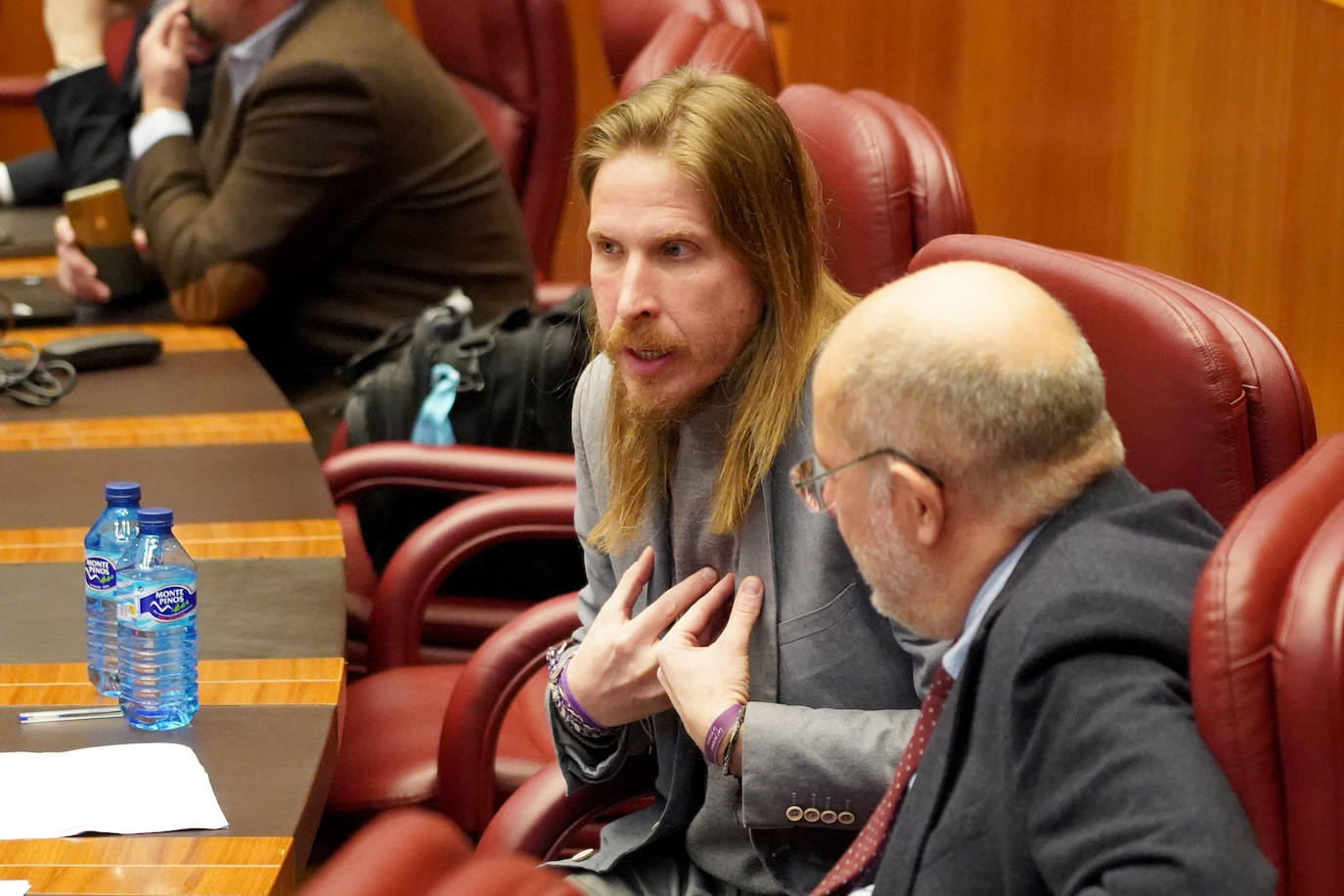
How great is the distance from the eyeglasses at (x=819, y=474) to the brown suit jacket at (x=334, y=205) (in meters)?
1.96

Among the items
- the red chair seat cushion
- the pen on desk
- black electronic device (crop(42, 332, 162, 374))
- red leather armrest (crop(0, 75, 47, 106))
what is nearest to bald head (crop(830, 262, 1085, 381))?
the pen on desk

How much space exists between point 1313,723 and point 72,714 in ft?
3.53

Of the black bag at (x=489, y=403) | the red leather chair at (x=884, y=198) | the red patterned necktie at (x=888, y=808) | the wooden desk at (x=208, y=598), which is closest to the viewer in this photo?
the red patterned necktie at (x=888, y=808)

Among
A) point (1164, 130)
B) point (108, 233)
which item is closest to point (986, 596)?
point (1164, 130)

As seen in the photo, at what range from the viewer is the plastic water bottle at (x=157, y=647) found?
1.39 m

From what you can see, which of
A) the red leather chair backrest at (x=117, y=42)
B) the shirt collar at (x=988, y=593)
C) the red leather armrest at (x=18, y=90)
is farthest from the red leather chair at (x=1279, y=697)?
the red leather armrest at (x=18, y=90)

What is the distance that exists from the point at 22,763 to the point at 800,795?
65 centimetres

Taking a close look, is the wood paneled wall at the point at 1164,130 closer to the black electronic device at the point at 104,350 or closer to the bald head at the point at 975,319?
the bald head at the point at 975,319

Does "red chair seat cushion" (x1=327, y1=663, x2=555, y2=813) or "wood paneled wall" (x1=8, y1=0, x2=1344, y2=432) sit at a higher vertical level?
"wood paneled wall" (x1=8, y1=0, x2=1344, y2=432)

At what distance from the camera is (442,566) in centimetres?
204

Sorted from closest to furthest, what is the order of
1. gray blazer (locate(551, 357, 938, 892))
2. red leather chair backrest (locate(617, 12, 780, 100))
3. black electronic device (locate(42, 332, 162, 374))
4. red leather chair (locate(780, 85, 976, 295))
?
gray blazer (locate(551, 357, 938, 892)) < red leather chair (locate(780, 85, 976, 295)) < red leather chair backrest (locate(617, 12, 780, 100)) < black electronic device (locate(42, 332, 162, 374))

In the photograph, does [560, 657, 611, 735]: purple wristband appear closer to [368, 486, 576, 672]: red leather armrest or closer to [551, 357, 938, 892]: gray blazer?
[551, 357, 938, 892]: gray blazer

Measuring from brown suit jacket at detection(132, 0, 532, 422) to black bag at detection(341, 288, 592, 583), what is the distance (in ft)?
1.66

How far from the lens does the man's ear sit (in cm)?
92
